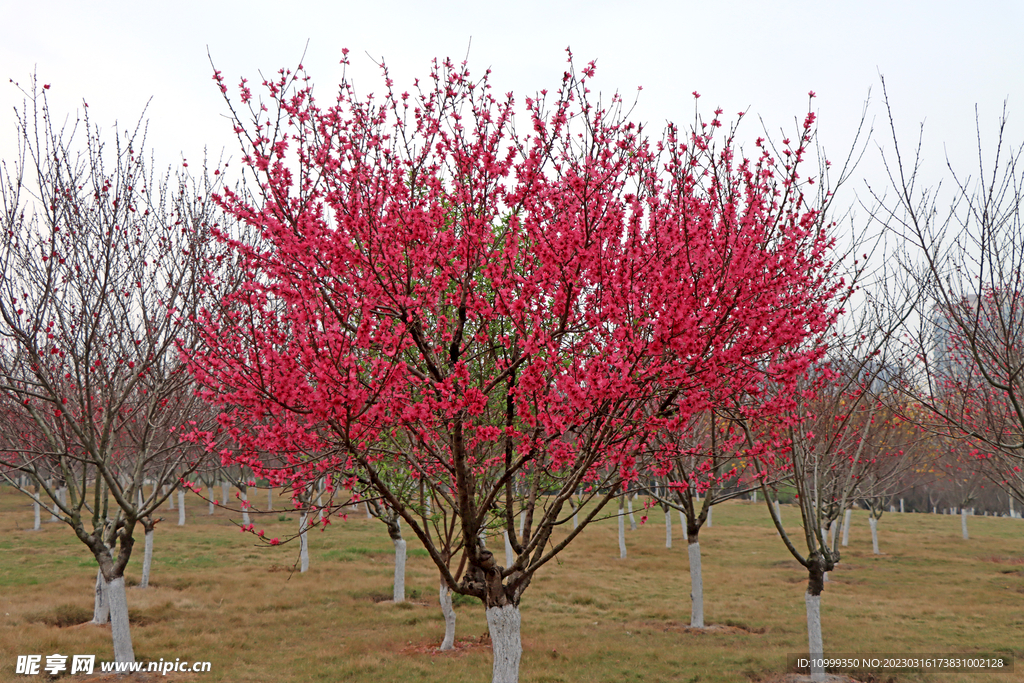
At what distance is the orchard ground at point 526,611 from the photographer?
1172cm

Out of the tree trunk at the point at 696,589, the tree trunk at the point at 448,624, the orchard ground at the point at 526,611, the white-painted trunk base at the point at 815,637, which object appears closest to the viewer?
the white-painted trunk base at the point at 815,637

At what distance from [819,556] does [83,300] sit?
12.5 meters

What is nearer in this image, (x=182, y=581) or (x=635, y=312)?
(x=635, y=312)

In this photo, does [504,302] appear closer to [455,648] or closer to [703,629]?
[455,648]

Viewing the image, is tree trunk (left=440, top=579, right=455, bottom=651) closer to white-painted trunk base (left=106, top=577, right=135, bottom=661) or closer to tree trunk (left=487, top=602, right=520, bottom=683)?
white-painted trunk base (left=106, top=577, right=135, bottom=661)

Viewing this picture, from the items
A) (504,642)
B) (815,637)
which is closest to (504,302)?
(504,642)

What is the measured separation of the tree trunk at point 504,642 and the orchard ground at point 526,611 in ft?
5.25

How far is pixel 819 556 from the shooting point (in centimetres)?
1045

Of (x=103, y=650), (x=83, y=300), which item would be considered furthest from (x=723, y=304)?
(x=103, y=650)

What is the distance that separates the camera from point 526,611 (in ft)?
55.2

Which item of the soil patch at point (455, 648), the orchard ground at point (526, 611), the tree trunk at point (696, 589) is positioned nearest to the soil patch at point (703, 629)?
the orchard ground at point (526, 611)

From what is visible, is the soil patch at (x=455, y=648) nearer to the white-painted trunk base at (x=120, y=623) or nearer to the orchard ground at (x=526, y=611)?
the orchard ground at (x=526, y=611)

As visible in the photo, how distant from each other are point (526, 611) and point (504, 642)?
11.0 metres

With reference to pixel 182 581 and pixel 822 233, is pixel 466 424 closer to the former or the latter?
pixel 822 233
